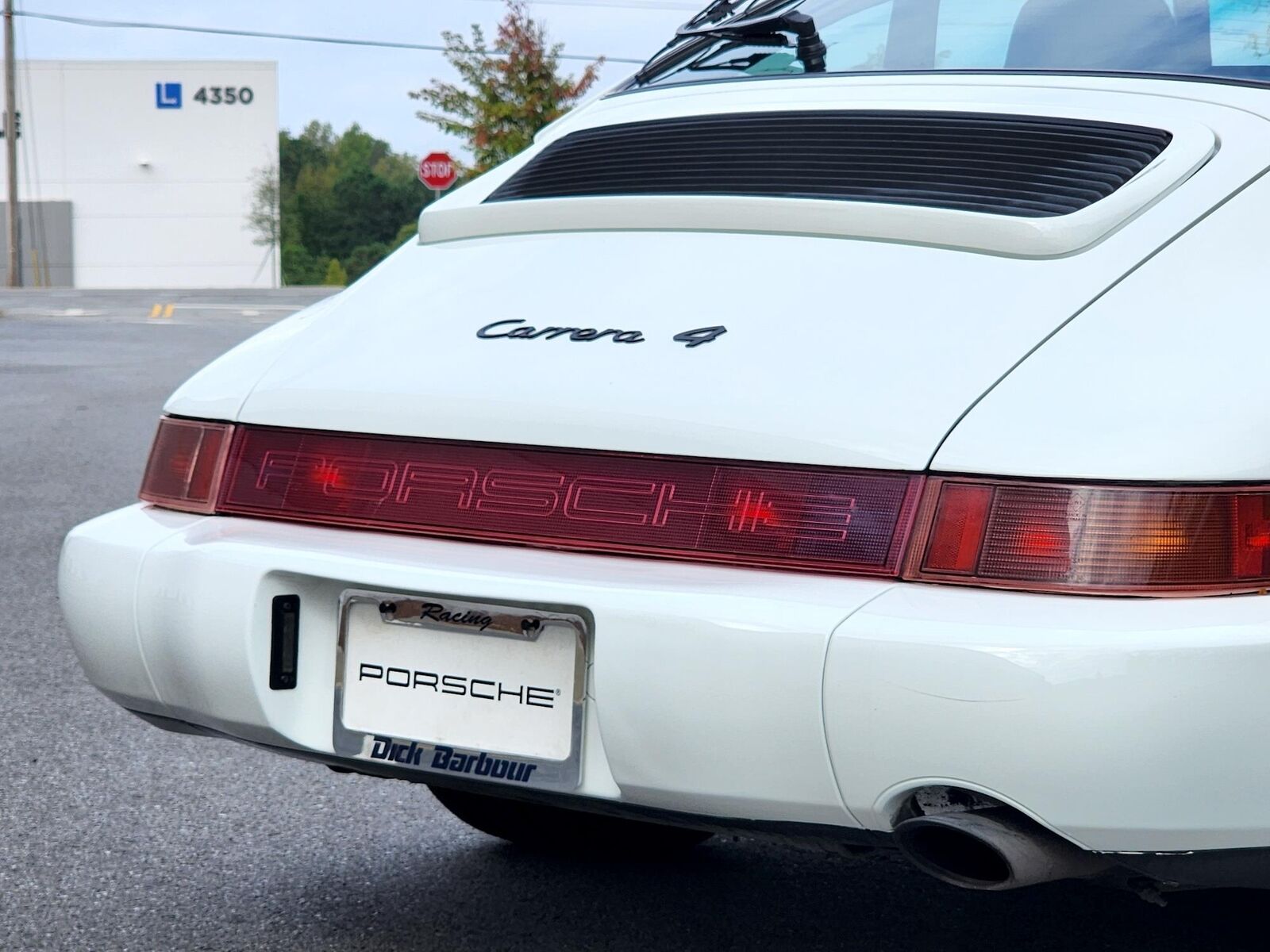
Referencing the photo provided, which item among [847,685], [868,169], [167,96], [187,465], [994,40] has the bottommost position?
[847,685]

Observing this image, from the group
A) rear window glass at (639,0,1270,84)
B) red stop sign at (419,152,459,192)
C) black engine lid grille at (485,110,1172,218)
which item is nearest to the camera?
black engine lid grille at (485,110,1172,218)

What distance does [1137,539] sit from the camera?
183 cm

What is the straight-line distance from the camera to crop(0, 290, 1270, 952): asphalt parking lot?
2.74m

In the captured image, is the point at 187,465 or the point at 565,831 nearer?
the point at 187,465

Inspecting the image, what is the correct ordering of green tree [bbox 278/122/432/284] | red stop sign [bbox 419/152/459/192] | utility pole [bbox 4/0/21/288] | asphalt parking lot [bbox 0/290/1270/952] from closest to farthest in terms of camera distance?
1. asphalt parking lot [bbox 0/290/1270/952]
2. red stop sign [bbox 419/152/459/192]
3. utility pole [bbox 4/0/21/288]
4. green tree [bbox 278/122/432/284]

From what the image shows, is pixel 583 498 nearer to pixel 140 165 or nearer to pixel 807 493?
pixel 807 493

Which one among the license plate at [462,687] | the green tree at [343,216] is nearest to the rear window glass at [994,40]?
the license plate at [462,687]

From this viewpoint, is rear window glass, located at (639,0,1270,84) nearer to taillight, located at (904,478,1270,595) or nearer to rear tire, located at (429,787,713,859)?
taillight, located at (904,478,1270,595)

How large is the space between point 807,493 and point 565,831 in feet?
4.45

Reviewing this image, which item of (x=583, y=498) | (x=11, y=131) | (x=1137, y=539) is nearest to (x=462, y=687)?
(x=583, y=498)

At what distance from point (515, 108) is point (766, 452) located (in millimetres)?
27716

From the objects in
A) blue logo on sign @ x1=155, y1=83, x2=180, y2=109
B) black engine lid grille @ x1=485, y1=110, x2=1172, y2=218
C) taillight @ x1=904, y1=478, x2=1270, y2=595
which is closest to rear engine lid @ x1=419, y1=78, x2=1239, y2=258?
black engine lid grille @ x1=485, y1=110, x2=1172, y2=218

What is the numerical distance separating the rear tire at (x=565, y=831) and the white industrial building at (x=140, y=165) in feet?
168

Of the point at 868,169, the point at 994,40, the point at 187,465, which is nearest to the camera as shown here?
the point at 868,169
